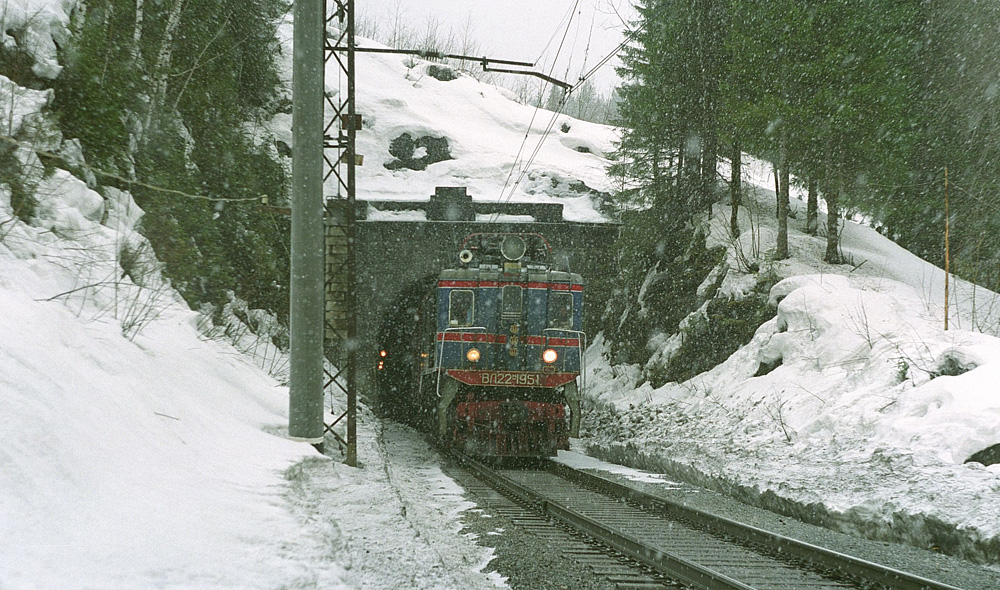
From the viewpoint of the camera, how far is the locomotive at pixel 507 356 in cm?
1351

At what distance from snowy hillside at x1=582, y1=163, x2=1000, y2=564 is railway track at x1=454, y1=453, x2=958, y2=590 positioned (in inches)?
61.0

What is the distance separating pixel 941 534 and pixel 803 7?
14.7 meters

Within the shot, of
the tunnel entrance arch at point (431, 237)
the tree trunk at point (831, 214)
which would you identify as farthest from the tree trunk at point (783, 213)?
the tunnel entrance arch at point (431, 237)

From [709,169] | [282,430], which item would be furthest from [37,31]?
[709,169]

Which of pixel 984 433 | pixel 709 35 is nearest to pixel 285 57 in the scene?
pixel 709 35

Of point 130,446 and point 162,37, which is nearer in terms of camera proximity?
point 130,446

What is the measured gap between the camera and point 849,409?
10.5 metres

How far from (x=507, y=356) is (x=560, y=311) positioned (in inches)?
55.3

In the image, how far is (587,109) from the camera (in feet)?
259

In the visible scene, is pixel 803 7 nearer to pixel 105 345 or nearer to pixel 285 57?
pixel 105 345

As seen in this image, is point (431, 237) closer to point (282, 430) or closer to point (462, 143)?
point (462, 143)

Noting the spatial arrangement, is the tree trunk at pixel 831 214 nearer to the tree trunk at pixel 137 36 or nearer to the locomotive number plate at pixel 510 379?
the locomotive number plate at pixel 510 379

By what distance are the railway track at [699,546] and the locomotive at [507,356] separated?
2.75 metres

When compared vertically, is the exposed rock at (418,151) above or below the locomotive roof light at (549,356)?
above
